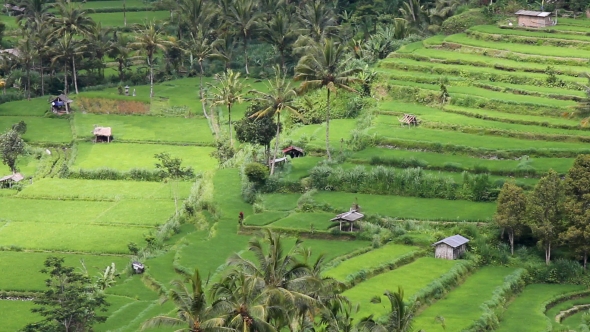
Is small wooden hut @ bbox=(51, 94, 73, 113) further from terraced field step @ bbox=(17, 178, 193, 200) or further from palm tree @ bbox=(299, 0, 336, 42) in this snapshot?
palm tree @ bbox=(299, 0, 336, 42)

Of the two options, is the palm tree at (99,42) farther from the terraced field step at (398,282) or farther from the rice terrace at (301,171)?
the terraced field step at (398,282)

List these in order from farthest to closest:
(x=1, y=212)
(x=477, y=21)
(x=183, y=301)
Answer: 1. (x=477, y=21)
2. (x=1, y=212)
3. (x=183, y=301)

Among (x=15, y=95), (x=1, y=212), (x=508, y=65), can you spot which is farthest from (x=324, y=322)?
(x=15, y=95)

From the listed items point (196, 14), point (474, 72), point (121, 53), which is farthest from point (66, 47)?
point (474, 72)

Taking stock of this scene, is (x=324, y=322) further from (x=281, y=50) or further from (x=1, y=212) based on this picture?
(x=281, y=50)

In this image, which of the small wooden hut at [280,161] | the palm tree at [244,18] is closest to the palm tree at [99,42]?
the palm tree at [244,18]

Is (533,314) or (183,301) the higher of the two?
(183,301)
